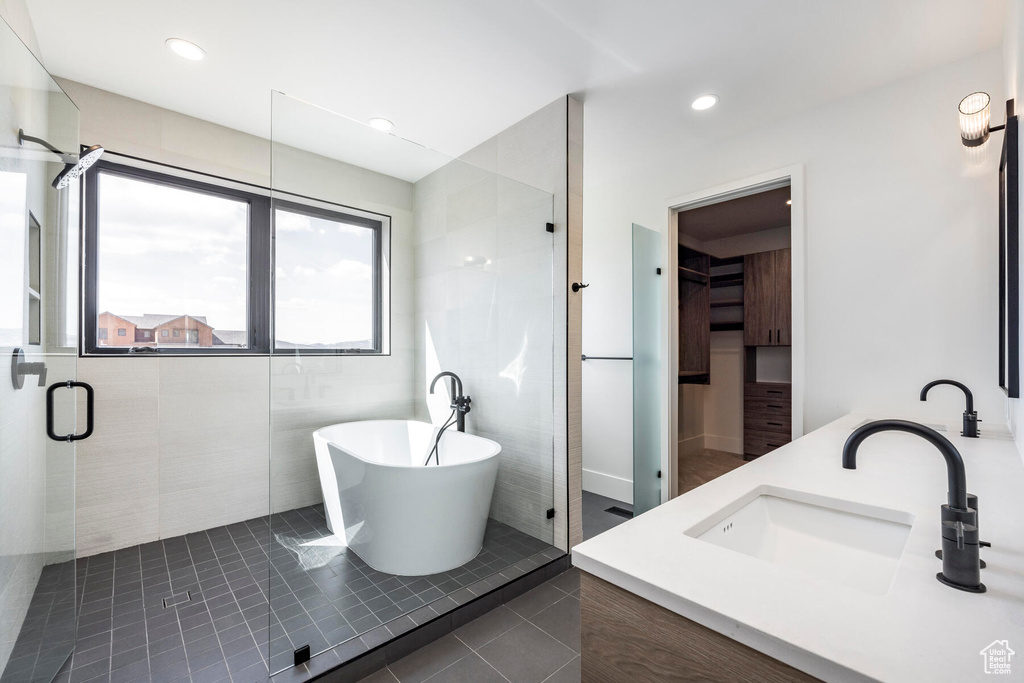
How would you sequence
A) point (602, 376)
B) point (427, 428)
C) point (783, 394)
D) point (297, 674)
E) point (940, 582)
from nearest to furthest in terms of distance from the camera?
point (940, 582)
point (297, 674)
point (427, 428)
point (602, 376)
point (783, 394)

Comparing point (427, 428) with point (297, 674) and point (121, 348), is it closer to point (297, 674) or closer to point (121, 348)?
point (297, 674)

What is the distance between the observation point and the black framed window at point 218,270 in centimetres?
159

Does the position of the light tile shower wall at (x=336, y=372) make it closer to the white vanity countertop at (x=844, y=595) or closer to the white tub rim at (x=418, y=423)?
the white tub rim at (x=418, y=423)

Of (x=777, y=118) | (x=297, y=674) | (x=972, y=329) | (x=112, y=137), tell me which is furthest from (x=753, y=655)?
(x=112, y=137)

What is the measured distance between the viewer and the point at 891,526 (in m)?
1.02

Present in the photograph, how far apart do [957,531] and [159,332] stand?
3478mm

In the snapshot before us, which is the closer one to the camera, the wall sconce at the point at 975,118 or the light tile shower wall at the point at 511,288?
the wall sconce at the point at 975,118

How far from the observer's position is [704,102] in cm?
249

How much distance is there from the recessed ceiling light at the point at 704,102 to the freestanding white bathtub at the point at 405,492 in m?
2.24

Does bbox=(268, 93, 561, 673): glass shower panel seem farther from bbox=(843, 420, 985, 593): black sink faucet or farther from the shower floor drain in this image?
bbox=(843, 420, 985, 593): black sink faucet

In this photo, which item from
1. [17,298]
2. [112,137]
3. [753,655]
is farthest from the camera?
[112,137]

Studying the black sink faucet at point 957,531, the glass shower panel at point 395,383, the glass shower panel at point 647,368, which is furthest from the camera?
the glass shower panel at point 647,368

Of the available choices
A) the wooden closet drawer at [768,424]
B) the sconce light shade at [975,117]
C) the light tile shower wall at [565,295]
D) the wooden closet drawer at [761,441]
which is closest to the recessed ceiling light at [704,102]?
the light tile shower wall at [565,295]

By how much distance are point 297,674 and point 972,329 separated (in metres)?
3.16
